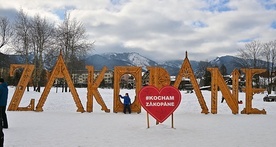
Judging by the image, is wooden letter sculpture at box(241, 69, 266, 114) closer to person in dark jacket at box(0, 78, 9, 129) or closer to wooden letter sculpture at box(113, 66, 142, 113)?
wooden letter sculpture at box(113, 66, 142, 113)

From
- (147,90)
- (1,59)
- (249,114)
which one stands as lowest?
(249,114)

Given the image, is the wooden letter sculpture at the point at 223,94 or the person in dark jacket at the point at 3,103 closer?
the person in dark jacket at the point at 3,103

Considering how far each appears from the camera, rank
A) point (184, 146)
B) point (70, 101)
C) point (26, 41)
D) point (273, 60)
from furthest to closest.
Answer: point (273, 60) → point (26, 41) → point (70, 101) → point (184, 146)

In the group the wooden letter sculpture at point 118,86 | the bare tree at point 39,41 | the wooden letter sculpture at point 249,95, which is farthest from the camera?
the bare tree at point 39,41

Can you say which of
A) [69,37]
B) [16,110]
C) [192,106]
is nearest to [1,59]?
[69,37]

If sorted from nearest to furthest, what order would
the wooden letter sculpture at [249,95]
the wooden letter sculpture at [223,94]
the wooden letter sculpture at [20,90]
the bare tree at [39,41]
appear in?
the wooden letter sculpture at [20,90]
the wooden letter sculpture at [223,94]
the wooden letter sculpture at [249,95]
the bare tree at [39,41]

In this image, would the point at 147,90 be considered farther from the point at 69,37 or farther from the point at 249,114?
the point at 69,37

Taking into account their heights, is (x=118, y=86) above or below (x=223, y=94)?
above

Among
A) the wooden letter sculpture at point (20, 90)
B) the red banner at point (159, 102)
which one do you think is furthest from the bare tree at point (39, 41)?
the red banner at point (159, 102)

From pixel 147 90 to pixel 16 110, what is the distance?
31.7 ft

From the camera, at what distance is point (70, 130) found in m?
10.9

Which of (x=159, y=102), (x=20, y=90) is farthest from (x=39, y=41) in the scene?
(x=159, y=102)

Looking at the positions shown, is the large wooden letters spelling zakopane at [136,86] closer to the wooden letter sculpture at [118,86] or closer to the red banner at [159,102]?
the wooden letter sculpture at [118,86]

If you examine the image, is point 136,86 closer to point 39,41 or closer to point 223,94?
point 223,94
